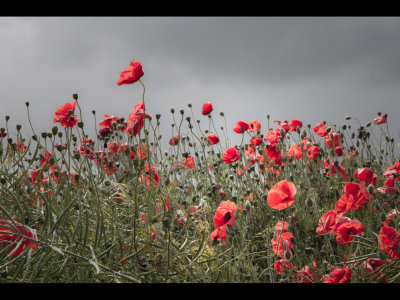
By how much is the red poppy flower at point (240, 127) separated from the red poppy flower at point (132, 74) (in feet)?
4.74

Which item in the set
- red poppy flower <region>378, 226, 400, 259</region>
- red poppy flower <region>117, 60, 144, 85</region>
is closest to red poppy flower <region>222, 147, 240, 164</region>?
red poppy flower <region>117, 60, 144, 85</region>

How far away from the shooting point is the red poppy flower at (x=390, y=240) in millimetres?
1483

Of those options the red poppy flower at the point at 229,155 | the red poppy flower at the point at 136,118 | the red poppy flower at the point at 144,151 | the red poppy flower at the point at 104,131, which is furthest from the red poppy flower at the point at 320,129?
the red poppy flower at the point at 136,118

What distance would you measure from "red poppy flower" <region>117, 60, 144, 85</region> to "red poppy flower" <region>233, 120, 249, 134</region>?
1.44 metres

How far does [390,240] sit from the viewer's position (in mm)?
1489

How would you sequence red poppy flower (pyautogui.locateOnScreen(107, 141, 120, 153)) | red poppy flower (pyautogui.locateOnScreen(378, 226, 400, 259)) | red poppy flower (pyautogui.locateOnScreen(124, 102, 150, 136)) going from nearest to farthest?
red poppy flower (pyautogui.locateOnScreen(378, 226, 400, 259)) < red poppy flower (pyautogui.locateOnScreen(124, 102, 150, 136)) < red poppy flower (pyautogui.locateOnScreen(107, 141, 120, 153))

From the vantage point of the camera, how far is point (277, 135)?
2.73 m

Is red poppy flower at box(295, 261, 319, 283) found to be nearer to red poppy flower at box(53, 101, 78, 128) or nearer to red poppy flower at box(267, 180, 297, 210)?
red poppy flower at box(267, 180, 297, 210)

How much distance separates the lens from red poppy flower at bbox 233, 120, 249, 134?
120 inches

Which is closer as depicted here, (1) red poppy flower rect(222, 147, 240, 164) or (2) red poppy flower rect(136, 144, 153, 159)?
(2) red poppy flower rect(136, 144, 153, 159)
